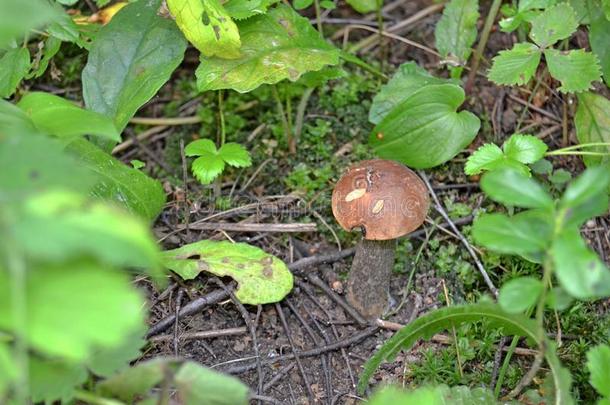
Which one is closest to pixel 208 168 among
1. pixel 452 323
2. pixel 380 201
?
pixel 380 201

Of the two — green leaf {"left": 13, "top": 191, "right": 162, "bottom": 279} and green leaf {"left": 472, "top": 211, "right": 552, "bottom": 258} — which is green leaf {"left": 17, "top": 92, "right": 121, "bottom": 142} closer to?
green leaf {"left": 13, "top": 191, "right": 162, "bottom": 279}

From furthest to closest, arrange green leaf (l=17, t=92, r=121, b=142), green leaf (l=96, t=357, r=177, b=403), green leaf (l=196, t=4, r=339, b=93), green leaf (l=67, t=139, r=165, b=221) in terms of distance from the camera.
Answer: green leaf (l=196, t=4, r=339, b=93) < green leaf (l=67, t=139, r=165, b=221) < green leaf (l=17, t=92, r=121, b=142) < green leaf (l=96, t=357, r=177, b=403)

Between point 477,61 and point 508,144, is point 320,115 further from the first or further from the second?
point 508,144

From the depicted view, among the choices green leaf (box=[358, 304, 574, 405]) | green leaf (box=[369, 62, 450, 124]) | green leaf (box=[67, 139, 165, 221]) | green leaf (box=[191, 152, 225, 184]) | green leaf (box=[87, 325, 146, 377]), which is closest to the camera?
green leaf (box=[87, 325, 146, 377])

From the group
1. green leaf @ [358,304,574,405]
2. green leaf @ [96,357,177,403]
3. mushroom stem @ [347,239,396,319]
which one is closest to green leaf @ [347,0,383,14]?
mushroom stem @ [347,239,396,319]

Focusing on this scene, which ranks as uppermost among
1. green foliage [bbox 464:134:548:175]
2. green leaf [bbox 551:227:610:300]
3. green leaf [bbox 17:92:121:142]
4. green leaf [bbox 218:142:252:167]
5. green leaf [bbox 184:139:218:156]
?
green leaf [bbox 17:92:121:142]

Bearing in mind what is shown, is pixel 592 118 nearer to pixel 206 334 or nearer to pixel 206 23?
pixel 206 23

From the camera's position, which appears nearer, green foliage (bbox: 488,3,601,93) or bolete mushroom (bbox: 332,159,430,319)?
bolete mushroom (bbox: 332,159,430,319)
